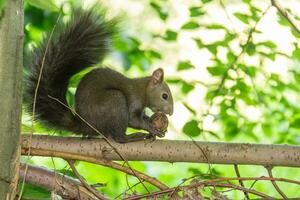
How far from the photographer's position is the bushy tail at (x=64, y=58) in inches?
94.8

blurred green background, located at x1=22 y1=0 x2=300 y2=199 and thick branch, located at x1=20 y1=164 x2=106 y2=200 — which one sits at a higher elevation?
blurred green background, located at x1=22 y1=0 x2=300 y2=199

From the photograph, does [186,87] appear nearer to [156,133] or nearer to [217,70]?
[217,70]

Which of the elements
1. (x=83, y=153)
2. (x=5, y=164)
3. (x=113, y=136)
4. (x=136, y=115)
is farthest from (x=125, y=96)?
(x=5, y=164)

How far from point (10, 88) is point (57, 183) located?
0.52 metres

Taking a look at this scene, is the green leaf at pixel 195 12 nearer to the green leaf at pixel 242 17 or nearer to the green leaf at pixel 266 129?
the green leaf at pixel 242 17

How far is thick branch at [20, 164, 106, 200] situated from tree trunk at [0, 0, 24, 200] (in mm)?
304

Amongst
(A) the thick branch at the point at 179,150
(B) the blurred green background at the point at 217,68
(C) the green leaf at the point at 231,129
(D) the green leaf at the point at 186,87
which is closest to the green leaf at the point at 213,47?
(B) the blurred green background at the point at 217,68

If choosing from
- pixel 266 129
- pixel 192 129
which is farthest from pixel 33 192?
pixel 266 129

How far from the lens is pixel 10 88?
1566 mm

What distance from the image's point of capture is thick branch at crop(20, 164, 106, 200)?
1967 mm

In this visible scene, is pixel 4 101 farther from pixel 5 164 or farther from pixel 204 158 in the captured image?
pixel 204 158

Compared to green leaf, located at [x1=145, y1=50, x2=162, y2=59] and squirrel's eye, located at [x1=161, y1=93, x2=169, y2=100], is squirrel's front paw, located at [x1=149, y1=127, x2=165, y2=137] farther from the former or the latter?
green leaf, located at [x1=145, y1=50, x2=162, y2=59]

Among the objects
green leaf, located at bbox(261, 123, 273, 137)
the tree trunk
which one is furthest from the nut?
green leaf, located at bbox(261, 123, 273, 137)

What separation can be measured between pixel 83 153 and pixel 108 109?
54 centimetres
